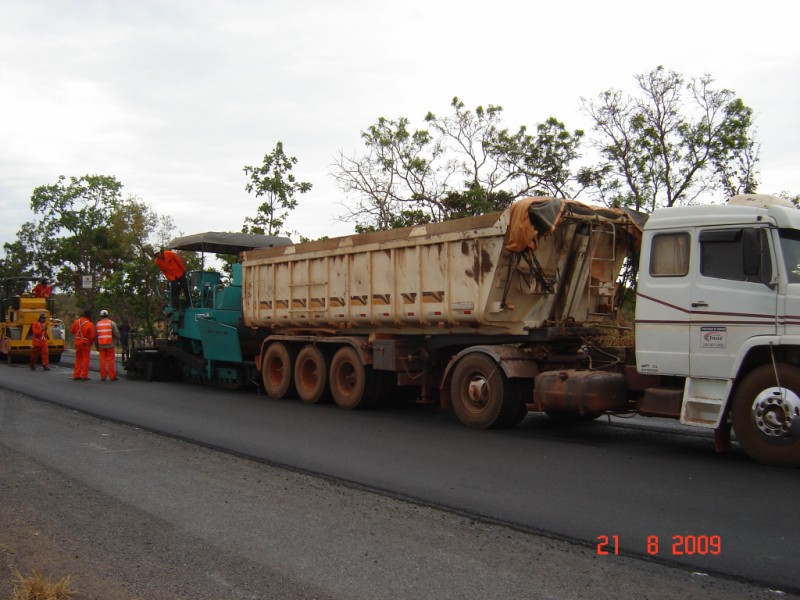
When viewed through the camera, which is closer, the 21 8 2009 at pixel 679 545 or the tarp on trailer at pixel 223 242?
the 21 8 2009 at pixel 679 545

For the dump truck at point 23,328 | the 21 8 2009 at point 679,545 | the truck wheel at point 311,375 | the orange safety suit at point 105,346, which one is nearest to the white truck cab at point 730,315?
the 21 8 2009 at point 679,545

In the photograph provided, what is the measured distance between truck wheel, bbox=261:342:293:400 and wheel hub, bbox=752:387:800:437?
8.40 m

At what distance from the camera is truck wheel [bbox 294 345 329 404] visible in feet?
42.4

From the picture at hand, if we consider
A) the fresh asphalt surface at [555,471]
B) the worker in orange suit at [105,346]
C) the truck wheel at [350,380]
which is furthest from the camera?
the worker in orange suit at [105,346]

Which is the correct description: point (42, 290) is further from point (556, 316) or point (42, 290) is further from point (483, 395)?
point (556, 316)

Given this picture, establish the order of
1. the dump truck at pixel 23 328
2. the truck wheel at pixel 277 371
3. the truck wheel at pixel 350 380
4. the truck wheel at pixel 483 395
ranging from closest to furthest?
the truck wheel at pixel 483 395, the truck wheel at pixel 350 380, the truck wheel at pixel 277 371, the dump truck at pixel 23 328

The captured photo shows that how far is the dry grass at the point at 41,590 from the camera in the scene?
4074 mm

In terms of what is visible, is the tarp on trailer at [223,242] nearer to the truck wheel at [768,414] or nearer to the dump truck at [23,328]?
the dump truck at [23,328]

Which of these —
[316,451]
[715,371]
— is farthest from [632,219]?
[316,451]

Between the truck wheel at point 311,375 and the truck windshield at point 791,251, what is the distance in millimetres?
7591

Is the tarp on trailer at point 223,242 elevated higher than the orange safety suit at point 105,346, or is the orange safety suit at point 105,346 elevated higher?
Result: the tarp on trailer at point 223,242

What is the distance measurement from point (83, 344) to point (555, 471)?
13051mm

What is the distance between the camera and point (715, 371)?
7562 millimetres

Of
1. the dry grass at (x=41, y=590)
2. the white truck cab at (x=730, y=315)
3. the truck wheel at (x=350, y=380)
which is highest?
the white truck cab at (x=730, y=315)
